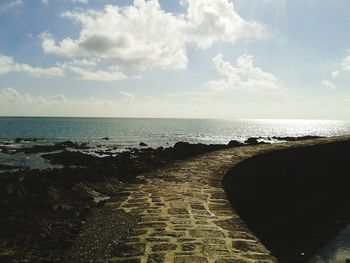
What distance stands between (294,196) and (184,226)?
8.53 meters

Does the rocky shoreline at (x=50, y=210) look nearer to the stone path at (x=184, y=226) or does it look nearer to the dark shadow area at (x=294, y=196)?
the stone path at (x=184, y=226)

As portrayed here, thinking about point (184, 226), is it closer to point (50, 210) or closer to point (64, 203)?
point (50, 210)

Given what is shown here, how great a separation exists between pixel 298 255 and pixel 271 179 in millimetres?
2403

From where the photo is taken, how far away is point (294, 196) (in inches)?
446

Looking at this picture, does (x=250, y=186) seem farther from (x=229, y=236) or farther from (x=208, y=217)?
(x=229, y=236)

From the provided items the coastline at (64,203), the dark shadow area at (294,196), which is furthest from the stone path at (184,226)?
the dark shadow area at (294,196)

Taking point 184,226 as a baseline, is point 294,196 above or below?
below

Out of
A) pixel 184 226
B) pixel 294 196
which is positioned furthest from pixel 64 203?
pixel 184 226

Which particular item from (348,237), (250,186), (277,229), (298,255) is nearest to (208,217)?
(250,186)

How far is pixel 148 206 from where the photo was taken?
4.80m

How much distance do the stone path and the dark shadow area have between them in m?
1.60

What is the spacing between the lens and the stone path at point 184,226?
314 centimetres

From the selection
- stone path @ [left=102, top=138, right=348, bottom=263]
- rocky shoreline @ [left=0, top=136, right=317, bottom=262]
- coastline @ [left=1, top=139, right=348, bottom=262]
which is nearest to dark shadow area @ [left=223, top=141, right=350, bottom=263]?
stone path @ [left=102, top=138, right=348, bottom=263]

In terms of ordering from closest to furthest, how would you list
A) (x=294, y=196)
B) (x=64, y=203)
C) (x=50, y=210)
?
(x=50, y=210)
(x=294, y=196)
(x=64, y=203)
